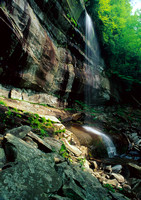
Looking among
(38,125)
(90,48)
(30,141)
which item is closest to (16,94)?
(38,125)

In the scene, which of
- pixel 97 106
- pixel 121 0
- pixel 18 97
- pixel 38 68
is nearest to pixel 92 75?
pixel 97 106

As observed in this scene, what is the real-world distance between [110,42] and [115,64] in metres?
3.18

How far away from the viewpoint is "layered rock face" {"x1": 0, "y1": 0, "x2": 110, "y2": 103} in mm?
6176

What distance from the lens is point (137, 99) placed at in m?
17.5

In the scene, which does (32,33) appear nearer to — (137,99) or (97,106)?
(97,106)

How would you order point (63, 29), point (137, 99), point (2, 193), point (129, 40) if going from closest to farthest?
point (2, 193) < point (63, 29) < point (129, 40) < point (137, 99)

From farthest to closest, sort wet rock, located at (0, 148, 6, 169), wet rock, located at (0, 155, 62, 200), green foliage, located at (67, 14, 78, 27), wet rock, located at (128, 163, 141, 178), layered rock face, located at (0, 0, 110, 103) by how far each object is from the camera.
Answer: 1. green foliage, located at (67, 14, 78, 27)
2. layered rock face, located at (0, 0, 110, 103)
3. wet rock, located at (128, 163, 141, 178)
4. wet rock, located at (0, 148, 6, 169)
5. wet rock, located at (0, 155, 62, 200)

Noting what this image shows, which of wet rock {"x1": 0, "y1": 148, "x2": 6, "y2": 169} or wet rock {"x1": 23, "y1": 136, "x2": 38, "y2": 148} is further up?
wet rock {"x1": 0, "y1": 148, "x2": 6, "y2": 169}

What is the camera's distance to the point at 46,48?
27.7 ft

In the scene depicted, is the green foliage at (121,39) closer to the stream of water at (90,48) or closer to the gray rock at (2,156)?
the stream of water at (90,48)

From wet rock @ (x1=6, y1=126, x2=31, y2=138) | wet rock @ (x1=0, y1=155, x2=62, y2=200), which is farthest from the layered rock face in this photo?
wet rock @ (x1=0, y1=155, x2=62, y2=200)

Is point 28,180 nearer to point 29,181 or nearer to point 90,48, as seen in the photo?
point 29,181

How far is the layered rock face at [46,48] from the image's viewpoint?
618 centimetres

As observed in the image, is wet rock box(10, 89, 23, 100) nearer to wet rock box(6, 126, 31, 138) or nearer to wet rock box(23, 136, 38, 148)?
wet rock box(6, 126, 31, 138)
